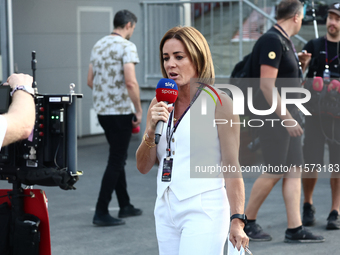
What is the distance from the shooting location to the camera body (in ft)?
11.5

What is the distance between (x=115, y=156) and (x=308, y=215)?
211 cm

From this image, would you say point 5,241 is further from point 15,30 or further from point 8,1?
point 15,30

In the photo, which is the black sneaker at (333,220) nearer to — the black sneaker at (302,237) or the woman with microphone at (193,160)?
the black sneaker at (302,237)

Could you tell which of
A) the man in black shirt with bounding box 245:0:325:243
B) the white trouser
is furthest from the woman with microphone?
the man in black shirt with bounding box 245:0:325:243

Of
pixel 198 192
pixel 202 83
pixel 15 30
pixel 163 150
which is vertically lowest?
pixel 198 192

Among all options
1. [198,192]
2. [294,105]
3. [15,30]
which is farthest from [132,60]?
[15,30]

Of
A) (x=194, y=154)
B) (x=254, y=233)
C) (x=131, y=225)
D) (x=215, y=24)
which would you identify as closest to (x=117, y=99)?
(x=131, y=225)

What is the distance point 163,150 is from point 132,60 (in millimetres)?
3006

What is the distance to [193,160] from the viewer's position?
275 cm

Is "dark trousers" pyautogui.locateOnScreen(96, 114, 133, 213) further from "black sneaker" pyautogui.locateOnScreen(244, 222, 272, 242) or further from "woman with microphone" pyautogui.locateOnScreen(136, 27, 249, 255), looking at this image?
"woman with microphone" pyautogui.locateOnScreen(136, 27, 249, 255)

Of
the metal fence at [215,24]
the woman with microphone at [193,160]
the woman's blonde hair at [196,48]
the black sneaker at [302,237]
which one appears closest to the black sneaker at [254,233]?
the black sneaker at [302,237]

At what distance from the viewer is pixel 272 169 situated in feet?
16.2

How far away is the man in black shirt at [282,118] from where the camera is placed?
16.0 feet

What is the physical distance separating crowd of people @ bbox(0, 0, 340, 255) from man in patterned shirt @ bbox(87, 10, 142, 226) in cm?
1
